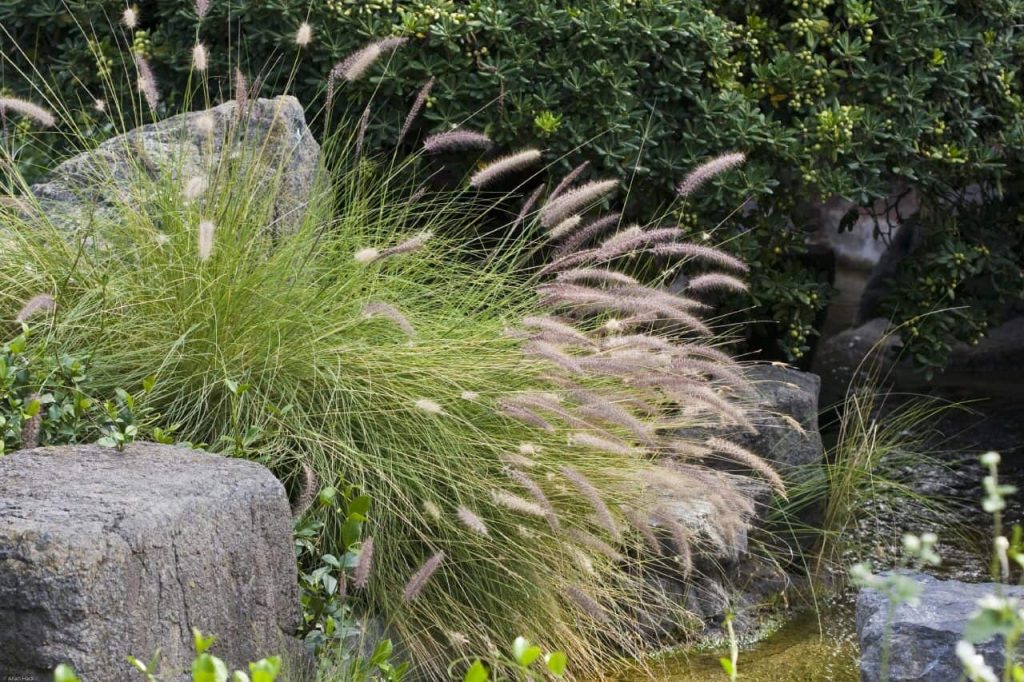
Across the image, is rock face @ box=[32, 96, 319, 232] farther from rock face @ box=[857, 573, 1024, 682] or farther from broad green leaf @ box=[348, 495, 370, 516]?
rock face @ box=[857, 573, 1024, 682]

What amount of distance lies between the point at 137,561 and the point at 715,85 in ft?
11.2

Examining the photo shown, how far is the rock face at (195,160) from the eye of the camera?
4176mm

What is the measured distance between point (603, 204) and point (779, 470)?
122cm

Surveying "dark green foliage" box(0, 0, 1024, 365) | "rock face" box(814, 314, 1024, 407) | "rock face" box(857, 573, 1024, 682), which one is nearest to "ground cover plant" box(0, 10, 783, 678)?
"rock face" box(857, 573, 1024, 682)

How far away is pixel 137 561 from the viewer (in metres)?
2.61

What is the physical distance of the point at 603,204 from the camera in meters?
4.94

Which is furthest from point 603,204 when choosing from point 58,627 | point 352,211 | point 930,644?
point 58,627

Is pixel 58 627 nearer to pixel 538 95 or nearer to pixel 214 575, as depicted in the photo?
pixel 214 575

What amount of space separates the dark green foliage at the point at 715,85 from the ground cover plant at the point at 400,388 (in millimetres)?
934

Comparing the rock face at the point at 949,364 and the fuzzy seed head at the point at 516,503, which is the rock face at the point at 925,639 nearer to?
the fuzzy seed head at the point at 516,503

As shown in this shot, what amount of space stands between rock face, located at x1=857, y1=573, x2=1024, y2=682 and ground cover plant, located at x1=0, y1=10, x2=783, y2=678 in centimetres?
53

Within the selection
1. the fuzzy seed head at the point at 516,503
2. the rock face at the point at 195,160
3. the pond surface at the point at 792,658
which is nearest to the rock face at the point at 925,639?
the pond surface at the point at 792,658

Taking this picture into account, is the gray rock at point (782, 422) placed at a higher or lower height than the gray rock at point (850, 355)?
higher

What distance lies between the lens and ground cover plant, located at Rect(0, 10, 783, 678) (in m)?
3.61
